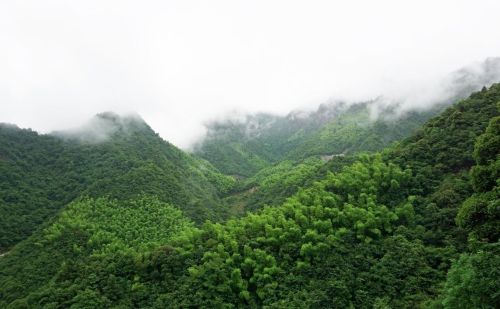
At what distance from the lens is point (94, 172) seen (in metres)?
88.8

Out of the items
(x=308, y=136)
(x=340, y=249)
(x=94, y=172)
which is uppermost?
(x=308, y=136)


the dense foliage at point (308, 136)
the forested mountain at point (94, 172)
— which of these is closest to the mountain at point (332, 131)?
the dense foliage at point (308, 136)

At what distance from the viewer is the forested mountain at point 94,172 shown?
243ft

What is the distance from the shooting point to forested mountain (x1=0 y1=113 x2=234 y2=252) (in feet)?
243

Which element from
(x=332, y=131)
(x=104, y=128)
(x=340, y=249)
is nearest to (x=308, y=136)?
(x=332, y=131)

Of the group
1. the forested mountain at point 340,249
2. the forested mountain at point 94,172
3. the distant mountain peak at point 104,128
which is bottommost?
the forested mountain at point 340,249

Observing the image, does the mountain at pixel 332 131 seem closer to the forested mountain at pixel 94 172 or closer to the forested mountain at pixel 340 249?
the forested mountain at pixel 94 172

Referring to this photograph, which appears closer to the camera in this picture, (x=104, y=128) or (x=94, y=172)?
(x=94, y=172)

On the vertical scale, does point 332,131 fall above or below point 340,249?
above

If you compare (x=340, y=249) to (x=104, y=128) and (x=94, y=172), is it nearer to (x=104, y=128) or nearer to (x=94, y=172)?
(x=94, y=172)

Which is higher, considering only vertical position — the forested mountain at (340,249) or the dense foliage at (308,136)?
the dense foliage at (308,136)

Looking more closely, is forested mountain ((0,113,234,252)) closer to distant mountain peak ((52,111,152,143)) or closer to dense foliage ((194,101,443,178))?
distant mountain peak ((52,111,152,143))

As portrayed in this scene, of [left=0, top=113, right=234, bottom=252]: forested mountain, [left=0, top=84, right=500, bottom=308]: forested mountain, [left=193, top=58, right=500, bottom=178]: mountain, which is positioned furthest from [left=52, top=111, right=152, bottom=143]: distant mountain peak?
[left=0, top=84, right=500, bottom=308]: forested mountain

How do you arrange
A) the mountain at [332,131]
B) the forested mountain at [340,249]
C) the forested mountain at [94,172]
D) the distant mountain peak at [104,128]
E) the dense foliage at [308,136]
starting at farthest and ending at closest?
the mountain at [332,131] → the dense foliage at [308,136] → the distant mountain peak at [104,128] → the forested mountain at [94,172] → the forested mountain at [340,249]
